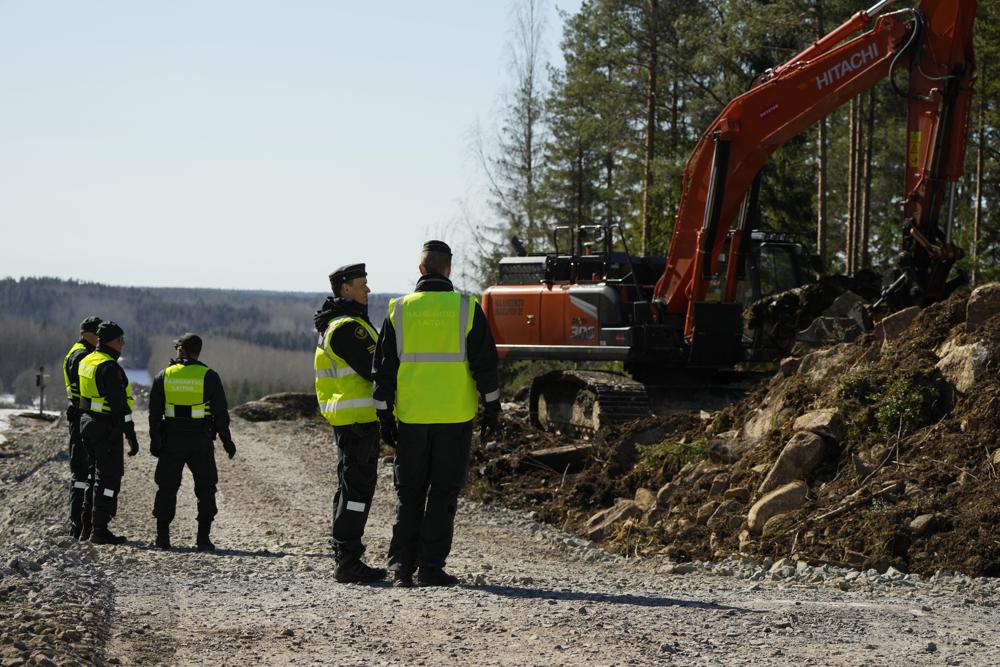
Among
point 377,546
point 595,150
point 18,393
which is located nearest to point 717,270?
point 377,546

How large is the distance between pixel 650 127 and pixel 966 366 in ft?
76.4

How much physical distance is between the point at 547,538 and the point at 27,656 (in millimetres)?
7031

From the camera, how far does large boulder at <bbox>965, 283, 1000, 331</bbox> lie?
11.5 meters

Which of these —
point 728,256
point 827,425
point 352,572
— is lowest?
point 352,572

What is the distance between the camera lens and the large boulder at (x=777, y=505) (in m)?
10.6

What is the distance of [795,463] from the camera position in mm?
11086

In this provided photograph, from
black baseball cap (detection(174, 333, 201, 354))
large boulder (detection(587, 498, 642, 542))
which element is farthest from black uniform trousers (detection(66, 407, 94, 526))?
large boulder (detection(587, 498, 642, 542))

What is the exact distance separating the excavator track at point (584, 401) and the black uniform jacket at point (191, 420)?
20.8 feet

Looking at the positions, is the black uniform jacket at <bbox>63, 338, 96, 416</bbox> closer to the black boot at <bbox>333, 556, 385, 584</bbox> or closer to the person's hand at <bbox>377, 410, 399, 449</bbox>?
the black boot at <bbox>333, 556, 385, 584</bbox>

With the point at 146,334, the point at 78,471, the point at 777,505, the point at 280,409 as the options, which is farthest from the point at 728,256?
the point at 146,334

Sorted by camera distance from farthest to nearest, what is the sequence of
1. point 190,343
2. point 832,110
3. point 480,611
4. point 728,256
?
point 728,256, point 832,110, point 190,343, point 480,611

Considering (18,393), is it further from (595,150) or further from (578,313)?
(578,313)

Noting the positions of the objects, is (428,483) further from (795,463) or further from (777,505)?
(795,463)

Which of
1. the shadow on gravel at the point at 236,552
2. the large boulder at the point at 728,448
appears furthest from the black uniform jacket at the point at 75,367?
the large boulder at the point at 728,448
